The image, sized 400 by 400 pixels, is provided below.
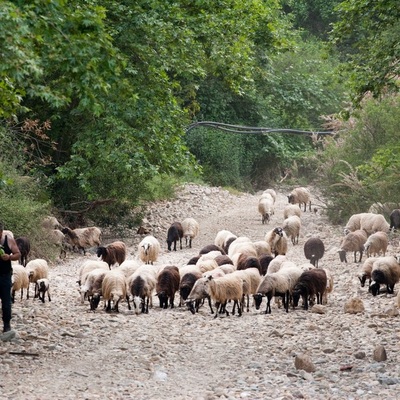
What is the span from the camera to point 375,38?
14.1 metres

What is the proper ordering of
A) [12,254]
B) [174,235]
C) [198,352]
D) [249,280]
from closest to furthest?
1. [12,254]
2. [198,352]
3. [249,280]
4. [174,235]

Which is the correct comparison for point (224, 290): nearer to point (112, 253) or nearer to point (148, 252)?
point (112, 253)

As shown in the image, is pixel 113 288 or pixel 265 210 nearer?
pixel 113 288

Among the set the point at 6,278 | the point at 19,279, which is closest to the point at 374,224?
the point at 19,279

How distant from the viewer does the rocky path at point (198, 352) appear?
9023 mm

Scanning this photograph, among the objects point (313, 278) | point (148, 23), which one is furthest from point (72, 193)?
point (313, 278)

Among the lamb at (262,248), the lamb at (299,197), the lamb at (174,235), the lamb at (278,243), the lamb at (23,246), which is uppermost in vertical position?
the lamb at (299,197)

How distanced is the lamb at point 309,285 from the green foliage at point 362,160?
796 cm

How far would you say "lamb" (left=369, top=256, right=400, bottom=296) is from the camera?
14.9 meters

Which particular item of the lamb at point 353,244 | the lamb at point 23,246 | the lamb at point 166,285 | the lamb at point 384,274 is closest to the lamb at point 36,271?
the lamb at point 166,285

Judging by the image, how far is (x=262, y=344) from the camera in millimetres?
11453

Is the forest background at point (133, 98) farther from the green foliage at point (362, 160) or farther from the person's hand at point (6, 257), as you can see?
the person's hand at point (6, 257)

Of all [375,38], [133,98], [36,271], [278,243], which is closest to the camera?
[375,38]

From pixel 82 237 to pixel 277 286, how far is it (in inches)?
336
